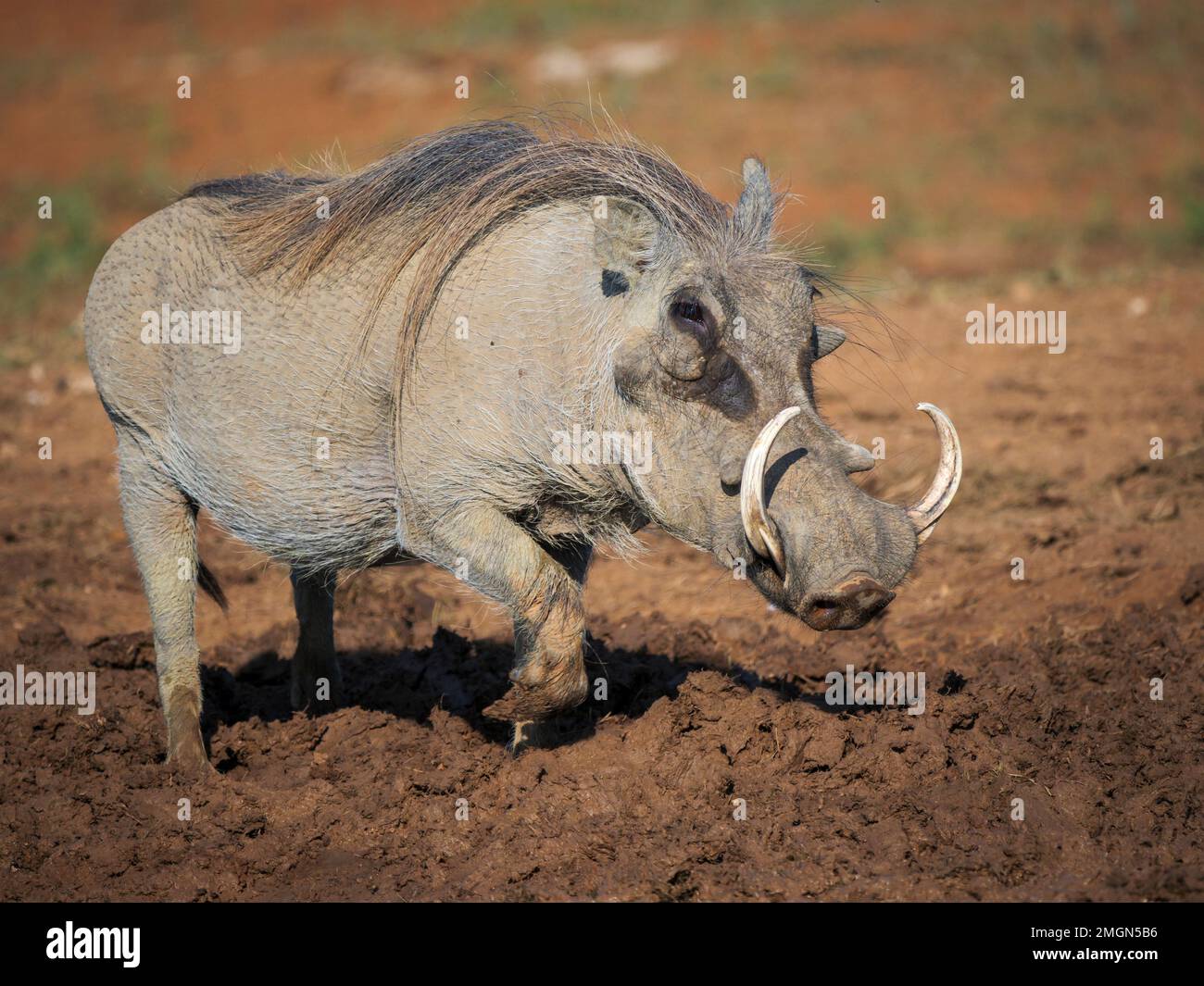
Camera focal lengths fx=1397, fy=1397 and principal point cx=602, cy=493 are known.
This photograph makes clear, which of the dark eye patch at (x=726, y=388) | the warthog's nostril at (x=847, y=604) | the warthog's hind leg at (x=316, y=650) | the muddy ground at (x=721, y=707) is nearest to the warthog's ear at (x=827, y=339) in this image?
the muddy ground at (x=721, y=707)

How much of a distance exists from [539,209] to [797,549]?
129cm

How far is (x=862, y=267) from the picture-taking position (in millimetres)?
11812

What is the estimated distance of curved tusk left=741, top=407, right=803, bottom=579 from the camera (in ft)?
10.3

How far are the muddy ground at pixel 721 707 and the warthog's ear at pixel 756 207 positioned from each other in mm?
486

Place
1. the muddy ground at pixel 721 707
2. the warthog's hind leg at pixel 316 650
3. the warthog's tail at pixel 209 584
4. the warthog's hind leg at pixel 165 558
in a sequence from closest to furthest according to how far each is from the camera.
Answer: the muddy ground at pixel 721 707
the warthog's hind leg at pixel 165 558
the warthog's hind leg at pixel 316 650
the warthog's tail at pixel 209 584

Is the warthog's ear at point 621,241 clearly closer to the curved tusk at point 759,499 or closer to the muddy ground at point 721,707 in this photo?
the curved tusk at point 759,499

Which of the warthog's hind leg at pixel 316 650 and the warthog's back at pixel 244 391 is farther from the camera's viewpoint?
the warthog's hind leg at pixel 316 650

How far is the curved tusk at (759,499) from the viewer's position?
123 inches

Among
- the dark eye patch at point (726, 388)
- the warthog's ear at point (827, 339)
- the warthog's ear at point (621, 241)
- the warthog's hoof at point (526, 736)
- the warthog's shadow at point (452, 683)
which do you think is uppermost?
the warthog's ear at point (621, 241)

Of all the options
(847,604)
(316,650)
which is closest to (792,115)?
(316,650)

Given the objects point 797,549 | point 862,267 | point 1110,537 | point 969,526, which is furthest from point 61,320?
point 797,549

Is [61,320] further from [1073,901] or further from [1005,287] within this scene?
[1073,901]

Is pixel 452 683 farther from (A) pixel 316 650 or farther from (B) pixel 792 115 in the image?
(B) pixel 792 115

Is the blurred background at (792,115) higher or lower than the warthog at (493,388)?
higher
